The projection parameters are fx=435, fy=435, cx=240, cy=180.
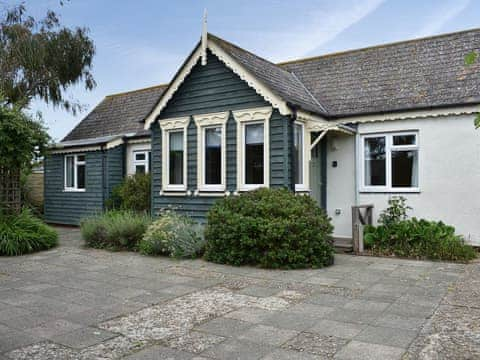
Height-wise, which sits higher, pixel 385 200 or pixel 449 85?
pixel 449 85

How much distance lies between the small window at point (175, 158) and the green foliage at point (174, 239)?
2.53m

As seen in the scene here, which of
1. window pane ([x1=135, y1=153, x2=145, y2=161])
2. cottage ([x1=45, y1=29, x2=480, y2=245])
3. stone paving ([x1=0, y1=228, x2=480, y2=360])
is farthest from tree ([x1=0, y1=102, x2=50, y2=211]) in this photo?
window pane ([x1=135, y1=153, x2=145, y2=161])

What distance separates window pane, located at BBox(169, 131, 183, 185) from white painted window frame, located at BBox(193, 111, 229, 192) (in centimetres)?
80

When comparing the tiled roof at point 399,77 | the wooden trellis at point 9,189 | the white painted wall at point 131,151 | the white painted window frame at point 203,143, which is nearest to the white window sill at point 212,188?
the white painted window frame at point 203,143

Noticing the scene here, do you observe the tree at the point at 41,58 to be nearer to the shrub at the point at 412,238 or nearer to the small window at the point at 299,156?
the small window at the point at 299,156

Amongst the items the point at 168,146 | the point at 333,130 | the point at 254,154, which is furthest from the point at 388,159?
the point at 168,146

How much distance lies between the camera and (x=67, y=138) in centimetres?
2002

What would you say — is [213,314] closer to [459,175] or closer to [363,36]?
[459,175]

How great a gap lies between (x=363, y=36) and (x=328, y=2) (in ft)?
19.8

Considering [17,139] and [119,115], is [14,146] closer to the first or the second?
[17,139]

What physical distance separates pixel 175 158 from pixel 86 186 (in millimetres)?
5571

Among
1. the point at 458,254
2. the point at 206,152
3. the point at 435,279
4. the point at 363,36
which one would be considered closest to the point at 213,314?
the point at 435,279

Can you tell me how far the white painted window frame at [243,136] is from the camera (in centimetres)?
1081

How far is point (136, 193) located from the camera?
14.8 metres
